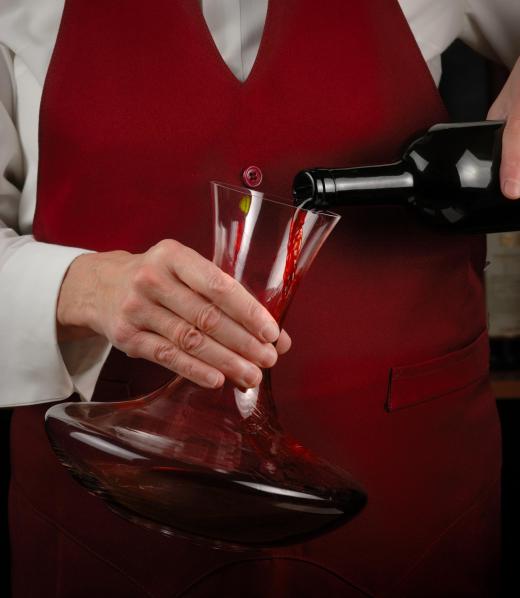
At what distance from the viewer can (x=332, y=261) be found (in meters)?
0.85

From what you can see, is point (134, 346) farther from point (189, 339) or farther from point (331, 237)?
point (331, 237)

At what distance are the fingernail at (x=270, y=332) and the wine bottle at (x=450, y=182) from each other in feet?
0.68

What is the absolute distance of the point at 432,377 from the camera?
90cm

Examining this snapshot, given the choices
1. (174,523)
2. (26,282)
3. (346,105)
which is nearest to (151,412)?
(174,523)

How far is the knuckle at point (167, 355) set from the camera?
0.59 metres

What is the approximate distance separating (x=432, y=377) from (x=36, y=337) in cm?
47

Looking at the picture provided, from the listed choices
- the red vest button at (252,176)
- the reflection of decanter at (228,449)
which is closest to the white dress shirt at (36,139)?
the red vest button at (252,176)

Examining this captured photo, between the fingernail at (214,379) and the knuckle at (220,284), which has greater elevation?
the knuckle at (220,284)

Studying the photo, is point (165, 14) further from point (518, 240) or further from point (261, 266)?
point (518, 240)

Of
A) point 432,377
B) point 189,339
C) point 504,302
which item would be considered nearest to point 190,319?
point 189,339

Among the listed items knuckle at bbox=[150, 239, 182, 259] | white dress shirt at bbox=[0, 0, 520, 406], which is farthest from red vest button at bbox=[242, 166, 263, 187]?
knuckle at bbox=[150, 239, 182, 259]

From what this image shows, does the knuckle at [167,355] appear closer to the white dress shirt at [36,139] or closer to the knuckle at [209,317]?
the knuckle at [209,317]

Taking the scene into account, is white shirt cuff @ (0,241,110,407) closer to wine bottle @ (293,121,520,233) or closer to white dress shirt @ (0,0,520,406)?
white dress shirt @ (0,0,520,406)

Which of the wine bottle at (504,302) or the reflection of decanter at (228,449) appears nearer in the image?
the reflection of decanter at (228,449)
